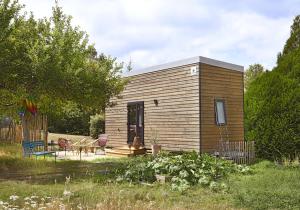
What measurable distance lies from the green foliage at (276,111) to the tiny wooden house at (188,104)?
3.16 feet

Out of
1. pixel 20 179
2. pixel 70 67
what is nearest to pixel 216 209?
pixel 20 179

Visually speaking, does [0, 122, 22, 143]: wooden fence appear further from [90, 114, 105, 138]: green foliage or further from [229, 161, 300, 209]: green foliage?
[229, 161, 300, 209]: green foliage

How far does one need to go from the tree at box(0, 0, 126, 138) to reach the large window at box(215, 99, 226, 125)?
12.7 feet

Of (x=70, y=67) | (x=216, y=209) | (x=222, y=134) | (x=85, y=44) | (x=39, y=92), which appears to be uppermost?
(x=85, y=44)

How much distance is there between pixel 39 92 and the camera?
41.7ft

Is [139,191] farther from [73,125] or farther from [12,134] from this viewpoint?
[73,125]

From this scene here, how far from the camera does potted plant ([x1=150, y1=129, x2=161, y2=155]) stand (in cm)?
1622

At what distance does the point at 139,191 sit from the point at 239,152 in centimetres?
737

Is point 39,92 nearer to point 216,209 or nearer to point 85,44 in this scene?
point 85,44

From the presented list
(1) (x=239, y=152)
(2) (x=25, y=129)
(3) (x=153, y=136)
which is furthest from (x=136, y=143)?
(2) (x=25, y=129)

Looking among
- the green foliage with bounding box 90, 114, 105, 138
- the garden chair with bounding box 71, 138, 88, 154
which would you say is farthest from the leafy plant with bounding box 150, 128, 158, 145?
the green foliage with bounding box 90, 114, 105, 138

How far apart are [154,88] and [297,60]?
5857 millimetres

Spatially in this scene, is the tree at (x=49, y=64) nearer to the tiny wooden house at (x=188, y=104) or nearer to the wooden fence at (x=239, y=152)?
the tiny wooden house at (x=188, y=104)

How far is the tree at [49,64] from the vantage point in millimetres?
11836
